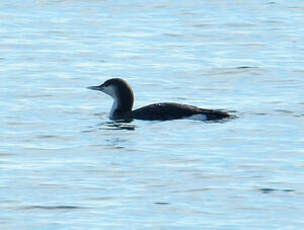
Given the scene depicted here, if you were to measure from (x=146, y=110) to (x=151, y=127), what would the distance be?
0.51 m

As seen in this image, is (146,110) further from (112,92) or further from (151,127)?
(112,92)

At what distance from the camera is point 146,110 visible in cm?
1680

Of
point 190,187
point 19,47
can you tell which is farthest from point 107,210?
point 19,47

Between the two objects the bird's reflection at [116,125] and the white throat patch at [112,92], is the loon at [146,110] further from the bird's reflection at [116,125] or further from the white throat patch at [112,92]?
the bird's reflection at [116,125]

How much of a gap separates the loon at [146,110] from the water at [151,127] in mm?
125

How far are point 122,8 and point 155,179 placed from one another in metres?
16.7

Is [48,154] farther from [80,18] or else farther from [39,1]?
[39,1]

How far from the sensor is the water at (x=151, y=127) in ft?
39.7

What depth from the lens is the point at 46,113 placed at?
56.5 feet

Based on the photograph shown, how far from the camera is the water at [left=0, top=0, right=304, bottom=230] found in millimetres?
12109

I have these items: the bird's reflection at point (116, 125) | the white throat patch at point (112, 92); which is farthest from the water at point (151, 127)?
the white throat patch at point (112, 92)

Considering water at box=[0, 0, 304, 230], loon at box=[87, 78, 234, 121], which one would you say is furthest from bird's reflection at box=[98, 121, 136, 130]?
loon at box=[87, 78, 234, 121]

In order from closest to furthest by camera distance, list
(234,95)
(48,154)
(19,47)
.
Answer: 1. (48,154)
2. (234,95)
3. (19,47)

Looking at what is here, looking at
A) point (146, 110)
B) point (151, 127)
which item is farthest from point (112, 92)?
point (151, 127)
